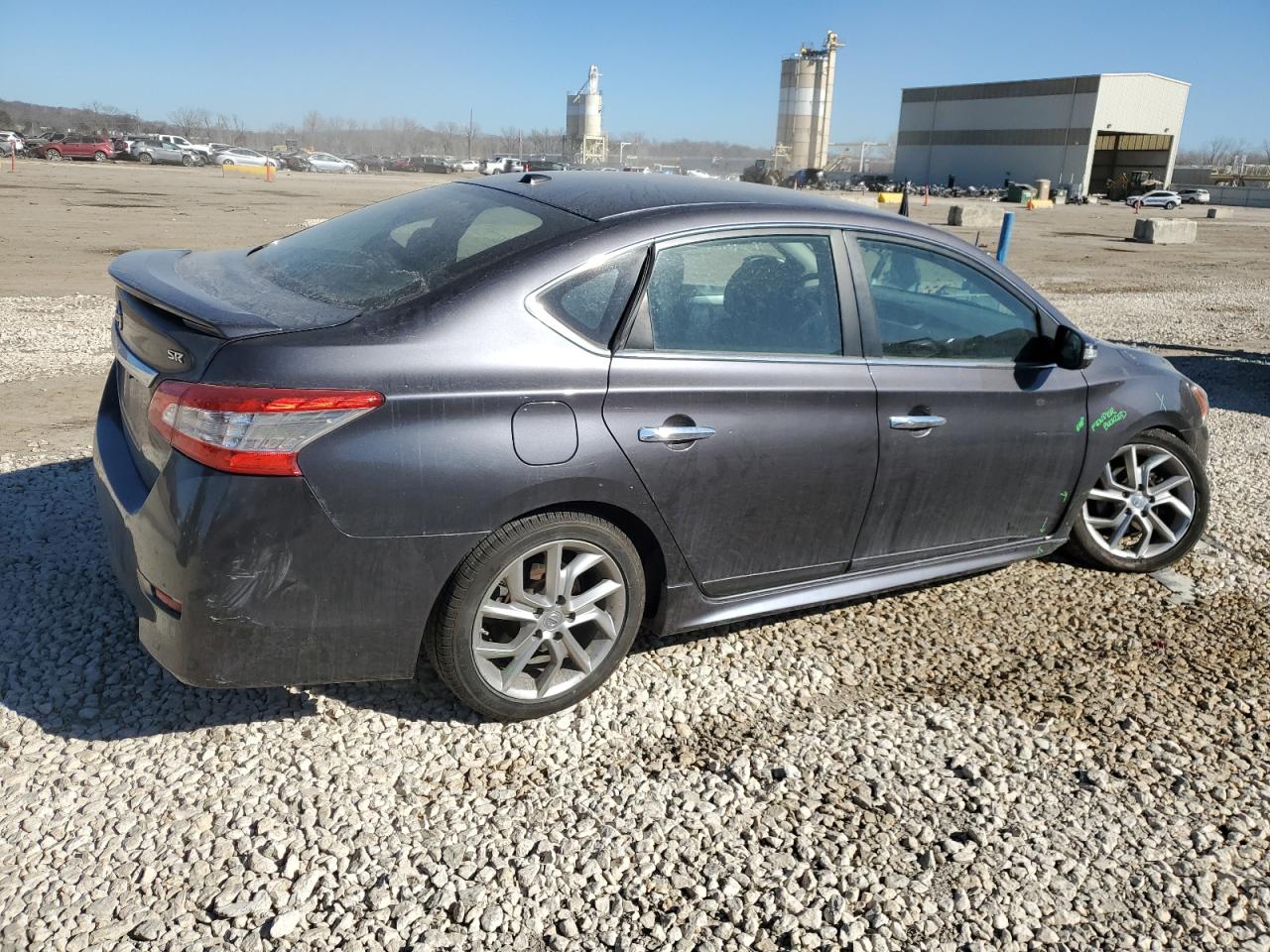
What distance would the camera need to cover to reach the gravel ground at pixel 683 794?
247 cm

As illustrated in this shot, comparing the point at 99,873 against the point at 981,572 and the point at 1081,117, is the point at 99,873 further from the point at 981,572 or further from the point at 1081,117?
the point at 1081,117


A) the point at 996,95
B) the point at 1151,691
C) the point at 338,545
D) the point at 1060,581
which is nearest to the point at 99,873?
the point at 338,545

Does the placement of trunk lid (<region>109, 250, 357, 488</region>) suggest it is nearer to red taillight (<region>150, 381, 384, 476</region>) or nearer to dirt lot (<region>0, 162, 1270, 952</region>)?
red taillight (<region>150, 381, 384, 476</region>)

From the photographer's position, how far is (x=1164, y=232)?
3084 centimetres

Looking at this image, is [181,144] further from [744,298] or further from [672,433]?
[672,433]

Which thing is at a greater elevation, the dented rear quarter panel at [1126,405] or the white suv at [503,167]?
the white suv at [503,167]

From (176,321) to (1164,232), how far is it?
3395 cm

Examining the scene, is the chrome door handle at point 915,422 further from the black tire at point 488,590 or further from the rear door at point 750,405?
the black tire at point 488,590

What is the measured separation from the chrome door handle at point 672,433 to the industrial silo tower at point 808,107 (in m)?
108

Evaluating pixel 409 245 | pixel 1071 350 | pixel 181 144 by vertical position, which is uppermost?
pixel 181 144

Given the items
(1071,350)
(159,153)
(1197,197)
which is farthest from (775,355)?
(1197,197)

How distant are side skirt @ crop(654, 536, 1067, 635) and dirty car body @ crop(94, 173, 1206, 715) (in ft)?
0.04

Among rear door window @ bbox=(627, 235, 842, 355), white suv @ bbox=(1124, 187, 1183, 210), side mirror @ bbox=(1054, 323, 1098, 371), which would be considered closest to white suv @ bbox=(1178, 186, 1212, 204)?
white suv @ bbox=(1124, 187, 1183, 210)

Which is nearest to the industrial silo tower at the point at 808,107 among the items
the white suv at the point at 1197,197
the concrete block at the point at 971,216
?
the white suv at the point at 1197,197
